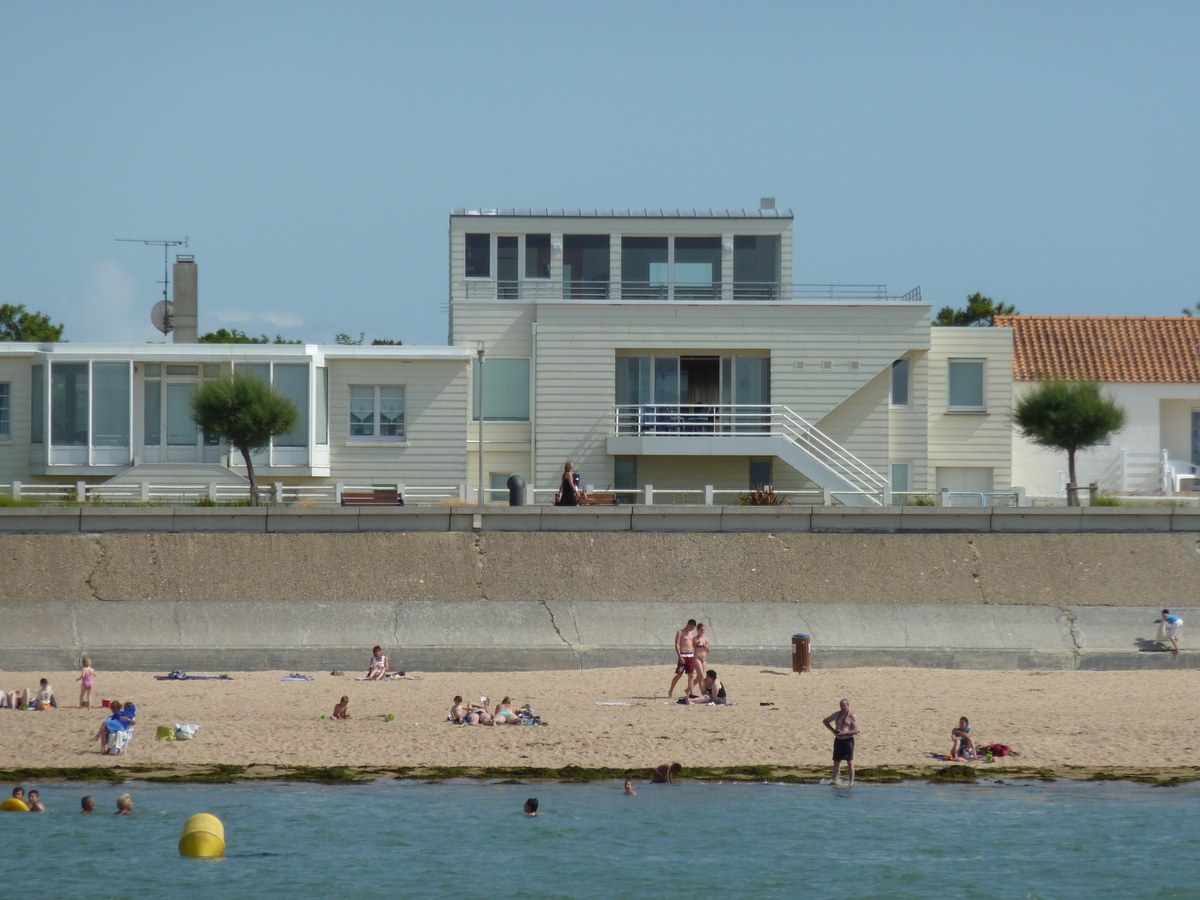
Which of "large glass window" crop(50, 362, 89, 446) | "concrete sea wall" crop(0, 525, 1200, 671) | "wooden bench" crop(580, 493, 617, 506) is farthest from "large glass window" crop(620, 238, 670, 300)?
"large glass window" crop(50, 362, 89, 446)

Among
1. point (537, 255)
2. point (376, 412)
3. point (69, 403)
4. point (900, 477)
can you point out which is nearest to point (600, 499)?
point (376, 412)

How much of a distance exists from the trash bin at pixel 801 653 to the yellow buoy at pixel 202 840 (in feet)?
36.6

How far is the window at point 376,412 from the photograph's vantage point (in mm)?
33781

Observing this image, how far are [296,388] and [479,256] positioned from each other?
6.70 meters

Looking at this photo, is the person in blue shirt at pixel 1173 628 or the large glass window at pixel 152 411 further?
the large glass window at pixel 152 411

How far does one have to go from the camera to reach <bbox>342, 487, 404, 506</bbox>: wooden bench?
29.7 m

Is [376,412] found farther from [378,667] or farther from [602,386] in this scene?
[378,667]

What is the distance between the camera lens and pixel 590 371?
112 feet

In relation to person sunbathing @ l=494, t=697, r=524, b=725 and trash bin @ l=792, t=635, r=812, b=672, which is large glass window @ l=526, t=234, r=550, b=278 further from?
Result: person sunbathing @ l=494, t=697, r=524, b=725

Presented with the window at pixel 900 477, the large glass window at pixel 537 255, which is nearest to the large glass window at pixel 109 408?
the large glass window at pixel 537 255

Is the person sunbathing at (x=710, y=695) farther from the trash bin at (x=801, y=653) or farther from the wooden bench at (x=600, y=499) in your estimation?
the wooden bench at (x=600, y=499)

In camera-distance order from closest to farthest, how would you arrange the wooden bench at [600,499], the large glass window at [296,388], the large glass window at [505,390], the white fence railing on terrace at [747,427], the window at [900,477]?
1. the wooden bench at [600,499]
2. the large glass window at [296,388]
3. the white fence railing on terrace at [747,427]
4. the large glass window at [505,390]
5. the window at [900,477]

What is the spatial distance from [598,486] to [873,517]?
32.2 ft

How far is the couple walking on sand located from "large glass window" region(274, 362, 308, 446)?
1464cm
